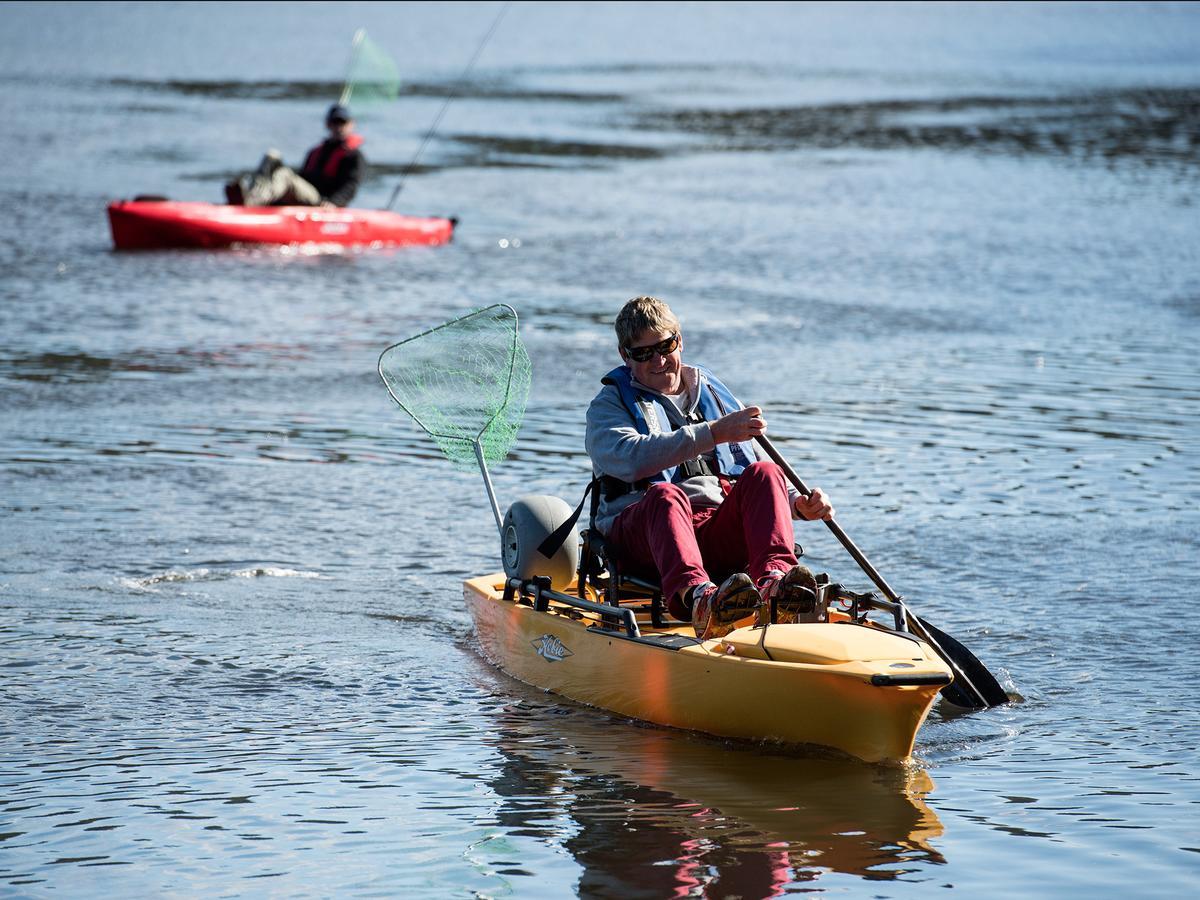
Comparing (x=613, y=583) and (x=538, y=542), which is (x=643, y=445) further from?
(x=538, y=542)

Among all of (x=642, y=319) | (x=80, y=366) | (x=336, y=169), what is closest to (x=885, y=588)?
(x=642, y=319)

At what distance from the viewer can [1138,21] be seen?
60.2 metres

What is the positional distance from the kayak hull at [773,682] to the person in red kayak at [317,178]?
1292cm

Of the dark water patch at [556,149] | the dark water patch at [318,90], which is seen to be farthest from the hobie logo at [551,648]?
the dark water patch at [318,90]

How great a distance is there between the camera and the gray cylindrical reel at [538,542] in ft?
22.5

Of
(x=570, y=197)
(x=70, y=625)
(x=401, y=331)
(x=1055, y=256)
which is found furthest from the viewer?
(x=570, y=197)

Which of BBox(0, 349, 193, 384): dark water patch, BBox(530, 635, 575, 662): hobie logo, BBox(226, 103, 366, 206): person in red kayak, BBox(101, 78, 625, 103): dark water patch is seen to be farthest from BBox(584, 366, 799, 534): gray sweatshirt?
BBox(101, 78, 625, 103): dark water patch

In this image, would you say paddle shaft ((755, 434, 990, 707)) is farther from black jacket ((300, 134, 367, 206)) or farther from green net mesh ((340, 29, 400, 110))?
green net mesh ((340, 29, 400, 110))

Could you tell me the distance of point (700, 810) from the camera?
545 cm

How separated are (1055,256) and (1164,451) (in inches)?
316

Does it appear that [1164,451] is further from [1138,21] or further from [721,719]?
[1138,21]

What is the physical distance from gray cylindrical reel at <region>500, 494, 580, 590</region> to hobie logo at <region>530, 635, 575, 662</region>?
288 millimetres

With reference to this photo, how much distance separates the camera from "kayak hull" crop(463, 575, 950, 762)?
5.57 metres

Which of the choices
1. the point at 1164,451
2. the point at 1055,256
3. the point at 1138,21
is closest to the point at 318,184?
the point at 1055,256
